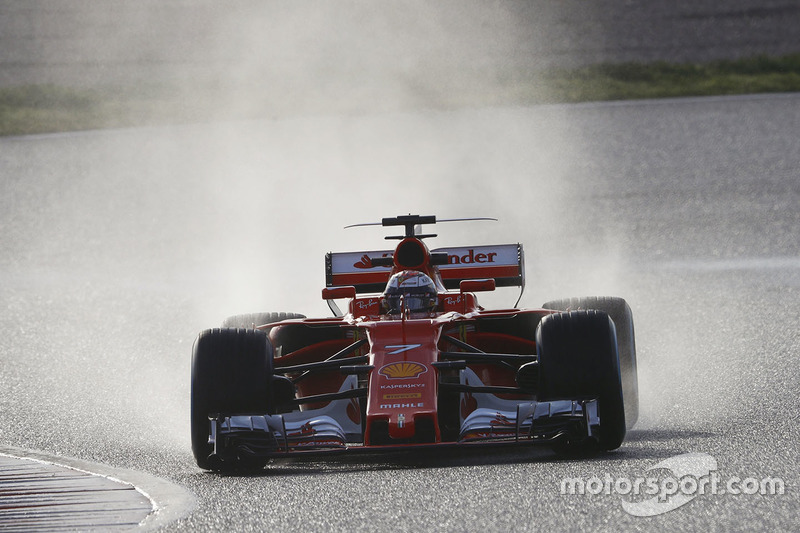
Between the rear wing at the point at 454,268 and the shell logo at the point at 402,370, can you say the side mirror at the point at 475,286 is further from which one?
the shell logo at the point at 402,370

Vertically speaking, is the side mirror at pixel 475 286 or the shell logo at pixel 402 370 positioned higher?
the side mirror at pixel 475 286

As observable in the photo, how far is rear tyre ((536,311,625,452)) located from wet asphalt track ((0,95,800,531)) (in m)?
0.20

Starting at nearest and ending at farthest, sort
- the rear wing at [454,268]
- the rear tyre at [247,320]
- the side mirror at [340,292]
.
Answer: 1. the side mirror at [340,292]
2. the rear tyre at [247,320]
3. the rear wing at [454,268]

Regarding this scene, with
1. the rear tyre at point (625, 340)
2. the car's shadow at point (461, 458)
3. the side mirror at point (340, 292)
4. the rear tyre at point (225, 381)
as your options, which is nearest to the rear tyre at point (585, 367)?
the car's shadow at point (461, 458)

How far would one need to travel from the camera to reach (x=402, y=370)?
712cm

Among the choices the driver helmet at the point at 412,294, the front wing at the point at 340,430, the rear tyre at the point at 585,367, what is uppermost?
the driver helmet at the point at 412,294

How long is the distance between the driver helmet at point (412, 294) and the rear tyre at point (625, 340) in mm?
840

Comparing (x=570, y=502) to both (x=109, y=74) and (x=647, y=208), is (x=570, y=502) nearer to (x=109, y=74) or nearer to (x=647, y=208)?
(x=647, y=208)

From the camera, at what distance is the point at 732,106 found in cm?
2325

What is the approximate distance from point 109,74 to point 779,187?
628 inches

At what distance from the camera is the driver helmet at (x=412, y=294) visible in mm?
8273

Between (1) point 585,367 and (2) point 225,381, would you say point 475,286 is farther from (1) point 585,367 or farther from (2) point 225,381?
(2) point 225,381

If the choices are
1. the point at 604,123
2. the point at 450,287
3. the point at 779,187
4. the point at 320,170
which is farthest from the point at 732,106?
the point at 450,287

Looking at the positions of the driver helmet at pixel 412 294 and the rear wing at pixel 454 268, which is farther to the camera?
the rear wing at pixel 454 268
